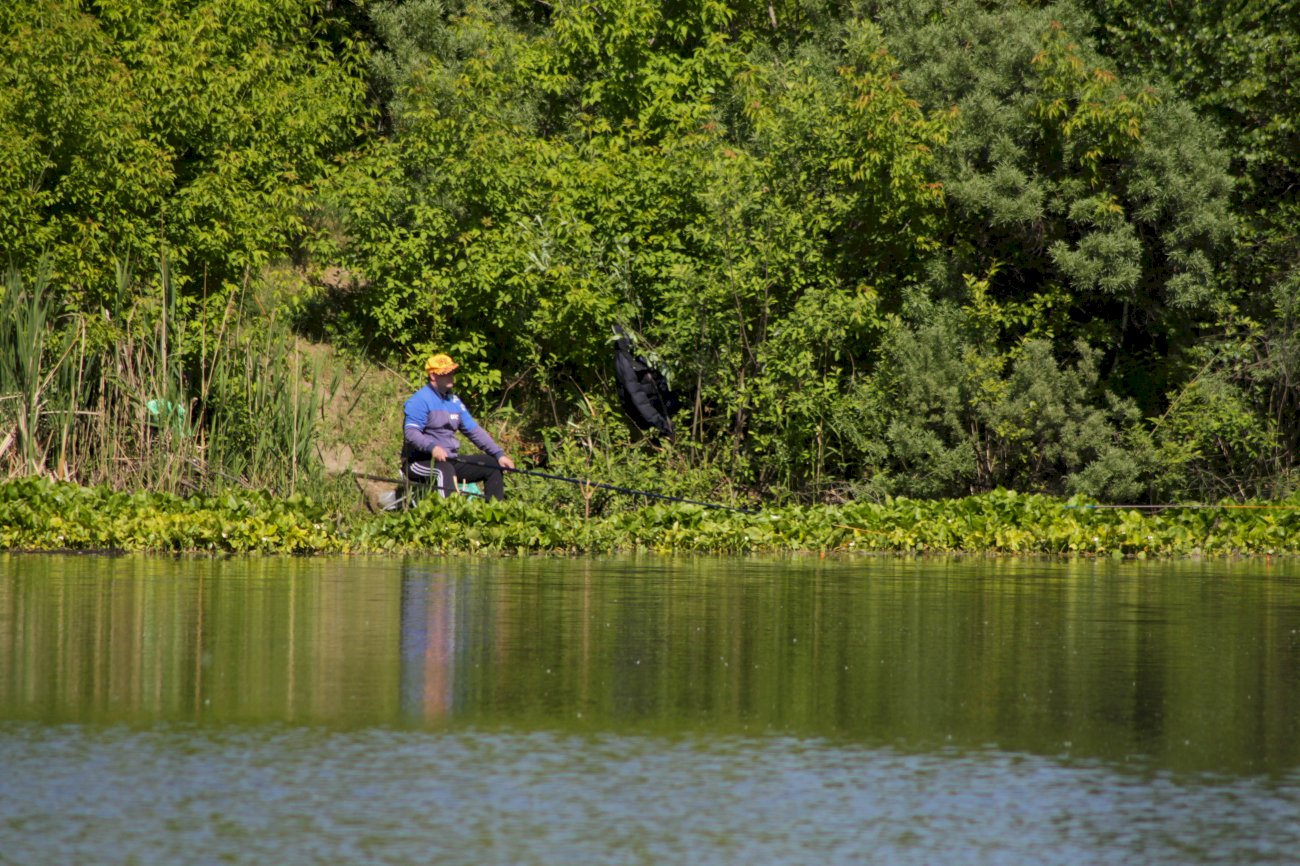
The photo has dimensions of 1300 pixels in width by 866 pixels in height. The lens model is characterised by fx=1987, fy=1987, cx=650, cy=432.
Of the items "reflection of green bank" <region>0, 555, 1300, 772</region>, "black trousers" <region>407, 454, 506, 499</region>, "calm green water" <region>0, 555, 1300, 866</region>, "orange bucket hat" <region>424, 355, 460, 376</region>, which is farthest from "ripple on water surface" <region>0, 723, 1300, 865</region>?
"orange bucket hat" <region>424, 355, 460, 376</region>

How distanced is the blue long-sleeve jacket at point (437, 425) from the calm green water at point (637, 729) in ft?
22.9

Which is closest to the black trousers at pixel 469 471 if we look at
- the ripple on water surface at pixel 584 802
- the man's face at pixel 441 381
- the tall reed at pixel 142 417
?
the man's face at pixel 441 381

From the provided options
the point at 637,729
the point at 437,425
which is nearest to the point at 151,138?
the point at 437,425

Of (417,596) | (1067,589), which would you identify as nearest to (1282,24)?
(1067,589)

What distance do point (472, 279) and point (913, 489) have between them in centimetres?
616

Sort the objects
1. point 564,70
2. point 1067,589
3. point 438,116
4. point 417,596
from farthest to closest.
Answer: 1. point 564,70
2. point 438,116
3. point 1067,589
4. point 417,596

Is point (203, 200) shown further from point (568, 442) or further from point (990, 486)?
point (990, 486)

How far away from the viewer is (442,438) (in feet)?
68.4

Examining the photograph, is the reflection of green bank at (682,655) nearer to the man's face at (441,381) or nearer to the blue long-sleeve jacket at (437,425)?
the blue long-sleeve jacket at (437,425)

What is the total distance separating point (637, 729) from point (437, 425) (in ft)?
43.0

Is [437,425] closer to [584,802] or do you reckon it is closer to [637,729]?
[637,729]

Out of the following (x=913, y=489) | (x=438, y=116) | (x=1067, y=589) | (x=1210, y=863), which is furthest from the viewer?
(x=438, y=116)

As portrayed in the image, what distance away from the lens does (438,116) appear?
1000 inches

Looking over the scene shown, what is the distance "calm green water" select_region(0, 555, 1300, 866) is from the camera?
20.1 ft
